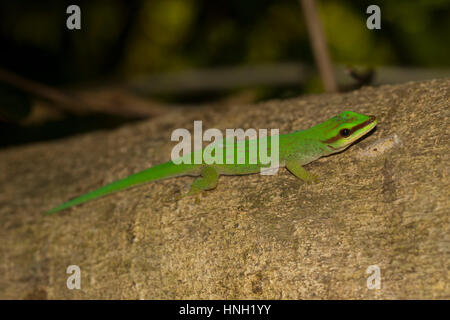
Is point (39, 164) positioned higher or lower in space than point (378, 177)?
higher

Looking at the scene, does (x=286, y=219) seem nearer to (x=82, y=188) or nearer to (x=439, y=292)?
(x=439, y=292)

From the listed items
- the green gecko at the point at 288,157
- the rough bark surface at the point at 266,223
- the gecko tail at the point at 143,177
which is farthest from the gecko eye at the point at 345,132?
the gecko tail at the point at 143,177

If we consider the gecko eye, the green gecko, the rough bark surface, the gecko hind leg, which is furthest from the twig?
the gecko hind leg

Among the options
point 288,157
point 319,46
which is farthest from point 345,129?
point 319,46

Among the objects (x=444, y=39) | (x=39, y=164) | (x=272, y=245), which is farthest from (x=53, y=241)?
(x=444, y=39)

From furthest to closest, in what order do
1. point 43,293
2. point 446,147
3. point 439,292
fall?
point 43,293 < point 446,147 < point 439,292

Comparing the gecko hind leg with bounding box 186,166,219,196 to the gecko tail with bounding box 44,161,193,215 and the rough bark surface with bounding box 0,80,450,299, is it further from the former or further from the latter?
the gecko tail with bounding box 44,161,193,215

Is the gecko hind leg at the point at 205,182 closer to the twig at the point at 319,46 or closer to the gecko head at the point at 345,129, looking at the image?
the gecko head at the point at 345,129
